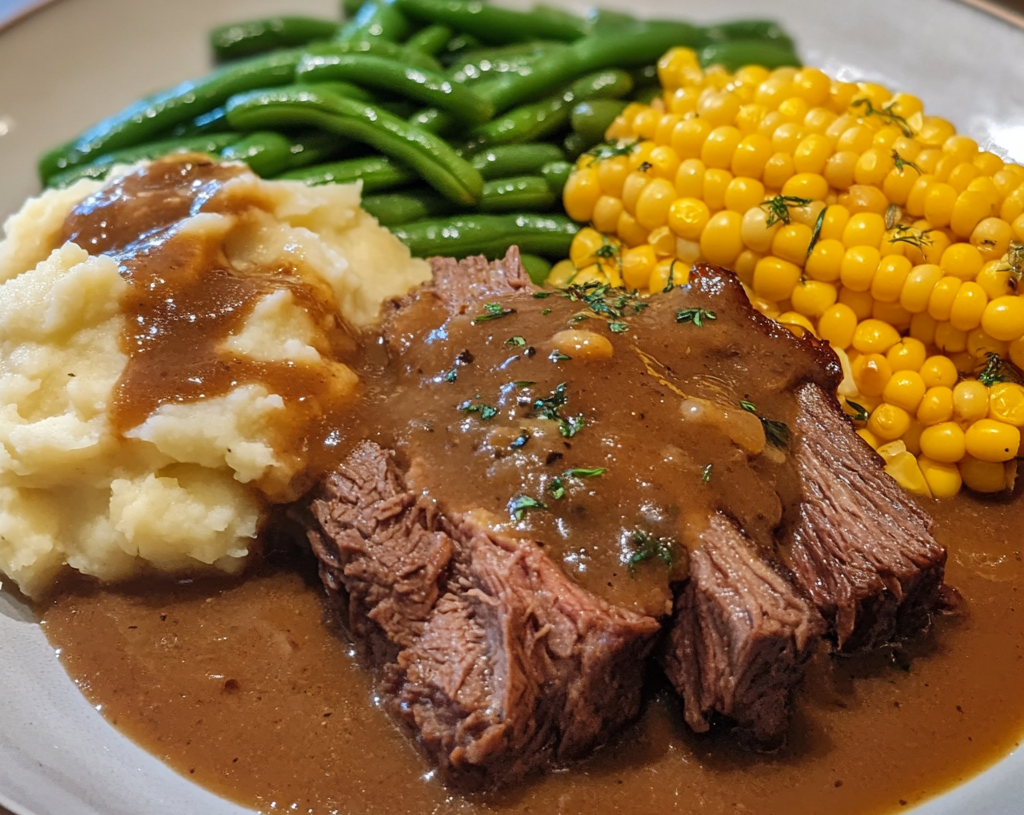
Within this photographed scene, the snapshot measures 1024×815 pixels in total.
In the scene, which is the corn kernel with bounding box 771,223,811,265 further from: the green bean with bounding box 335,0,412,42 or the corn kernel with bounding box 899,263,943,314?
the green bean with bounding box 335,0,412,42

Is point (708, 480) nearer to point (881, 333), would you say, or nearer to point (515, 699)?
point (515, 699)

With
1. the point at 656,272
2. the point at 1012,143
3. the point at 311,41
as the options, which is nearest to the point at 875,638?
the point at 656,272

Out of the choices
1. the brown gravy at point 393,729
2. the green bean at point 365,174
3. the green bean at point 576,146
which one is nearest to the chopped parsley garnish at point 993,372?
the brown gravy at point 393,729

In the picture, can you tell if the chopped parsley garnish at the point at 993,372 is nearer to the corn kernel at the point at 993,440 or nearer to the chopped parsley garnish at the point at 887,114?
the corn kernel at the point at 993,440

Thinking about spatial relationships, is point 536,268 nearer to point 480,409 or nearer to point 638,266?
point 638,266

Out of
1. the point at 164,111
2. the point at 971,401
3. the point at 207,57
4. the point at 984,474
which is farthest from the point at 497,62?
the point at 984,474

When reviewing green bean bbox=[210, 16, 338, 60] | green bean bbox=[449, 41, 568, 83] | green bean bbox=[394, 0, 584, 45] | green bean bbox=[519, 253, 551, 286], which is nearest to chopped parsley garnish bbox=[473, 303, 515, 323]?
green bean bbox=[519, 253, 551, 286]
